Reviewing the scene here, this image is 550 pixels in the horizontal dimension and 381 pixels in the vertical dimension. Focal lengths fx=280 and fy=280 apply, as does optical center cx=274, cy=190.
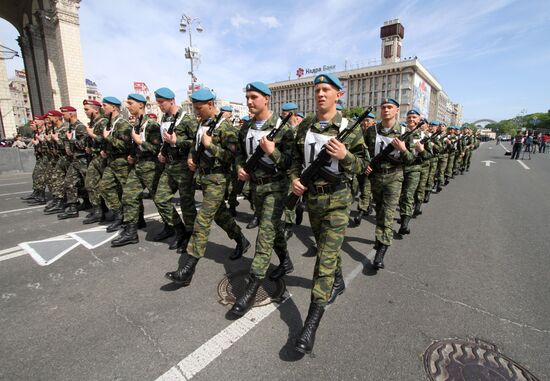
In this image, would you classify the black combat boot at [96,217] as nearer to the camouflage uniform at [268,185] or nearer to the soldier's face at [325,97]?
the camouflage uniform at [268,185]

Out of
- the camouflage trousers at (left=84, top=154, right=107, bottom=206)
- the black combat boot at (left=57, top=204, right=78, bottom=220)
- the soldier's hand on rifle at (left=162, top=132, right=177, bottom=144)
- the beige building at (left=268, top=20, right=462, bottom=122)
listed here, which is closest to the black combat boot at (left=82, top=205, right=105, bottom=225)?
the camouflage trousers at (left=84, top=154, right=107, bottom=206)

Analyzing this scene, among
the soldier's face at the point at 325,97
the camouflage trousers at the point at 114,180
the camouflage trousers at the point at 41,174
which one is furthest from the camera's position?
the camouflage trousers at the point at 41,174

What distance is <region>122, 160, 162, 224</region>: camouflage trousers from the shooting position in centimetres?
435

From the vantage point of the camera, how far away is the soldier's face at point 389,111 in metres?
3.81

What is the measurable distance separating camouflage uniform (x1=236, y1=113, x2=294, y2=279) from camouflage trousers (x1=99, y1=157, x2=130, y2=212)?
2854 mm

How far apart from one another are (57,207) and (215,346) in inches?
236

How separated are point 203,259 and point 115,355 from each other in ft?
5.70

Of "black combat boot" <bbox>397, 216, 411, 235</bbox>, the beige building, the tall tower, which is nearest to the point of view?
"black combat boot" <bbox>397, 216, 411, 235</bbox>

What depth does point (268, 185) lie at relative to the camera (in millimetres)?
2854

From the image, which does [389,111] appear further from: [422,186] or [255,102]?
[422,186]

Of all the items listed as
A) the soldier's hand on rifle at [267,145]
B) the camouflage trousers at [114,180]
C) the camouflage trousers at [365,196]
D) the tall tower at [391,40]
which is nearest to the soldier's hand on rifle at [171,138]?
the camouflage trousers at [114,180]

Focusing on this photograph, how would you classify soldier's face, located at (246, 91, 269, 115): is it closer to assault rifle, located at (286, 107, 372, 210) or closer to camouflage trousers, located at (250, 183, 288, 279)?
camouflage trousers, located at (250, 183, 288, 279)

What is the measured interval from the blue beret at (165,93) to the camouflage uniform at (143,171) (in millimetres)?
530

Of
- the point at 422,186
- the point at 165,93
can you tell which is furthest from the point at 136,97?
the point at 422,186
